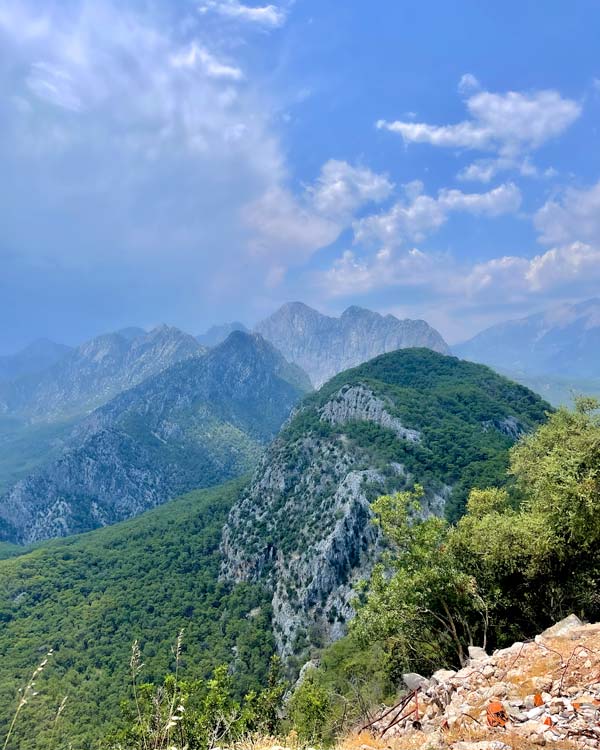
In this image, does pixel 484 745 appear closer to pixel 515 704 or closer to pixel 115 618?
pixel 515 704

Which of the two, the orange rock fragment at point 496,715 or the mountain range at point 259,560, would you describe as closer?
the orange rock fragment at point 496,715

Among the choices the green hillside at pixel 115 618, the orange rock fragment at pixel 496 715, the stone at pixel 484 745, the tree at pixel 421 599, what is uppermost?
the stone at pixel 484 745

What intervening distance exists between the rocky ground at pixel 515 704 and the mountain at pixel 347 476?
7801 cm

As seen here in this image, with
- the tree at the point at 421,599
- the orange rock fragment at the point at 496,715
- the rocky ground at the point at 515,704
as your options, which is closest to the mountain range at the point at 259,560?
the tree at the point at 421,599

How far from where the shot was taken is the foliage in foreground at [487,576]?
72.9 feet

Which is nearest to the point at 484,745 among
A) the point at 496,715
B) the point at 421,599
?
the point at 496,715

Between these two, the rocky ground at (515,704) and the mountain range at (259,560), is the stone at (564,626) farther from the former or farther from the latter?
the mountain range at (259,560)

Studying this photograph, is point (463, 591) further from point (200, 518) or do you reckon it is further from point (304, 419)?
point (200, 518)

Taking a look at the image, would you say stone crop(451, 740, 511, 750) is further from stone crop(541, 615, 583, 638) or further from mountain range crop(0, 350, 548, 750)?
mountain range crop(0, 350, 548, 750)

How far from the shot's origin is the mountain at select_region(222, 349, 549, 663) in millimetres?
92000

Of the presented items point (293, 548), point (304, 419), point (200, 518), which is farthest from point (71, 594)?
point (304, 419)

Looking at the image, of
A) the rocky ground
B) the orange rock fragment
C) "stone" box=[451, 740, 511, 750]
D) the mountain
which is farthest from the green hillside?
"stone" box=[451, 740, 511, 750]

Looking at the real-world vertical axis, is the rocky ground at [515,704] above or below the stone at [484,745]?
below

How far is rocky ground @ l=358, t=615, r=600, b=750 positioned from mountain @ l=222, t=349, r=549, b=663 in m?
78.0
